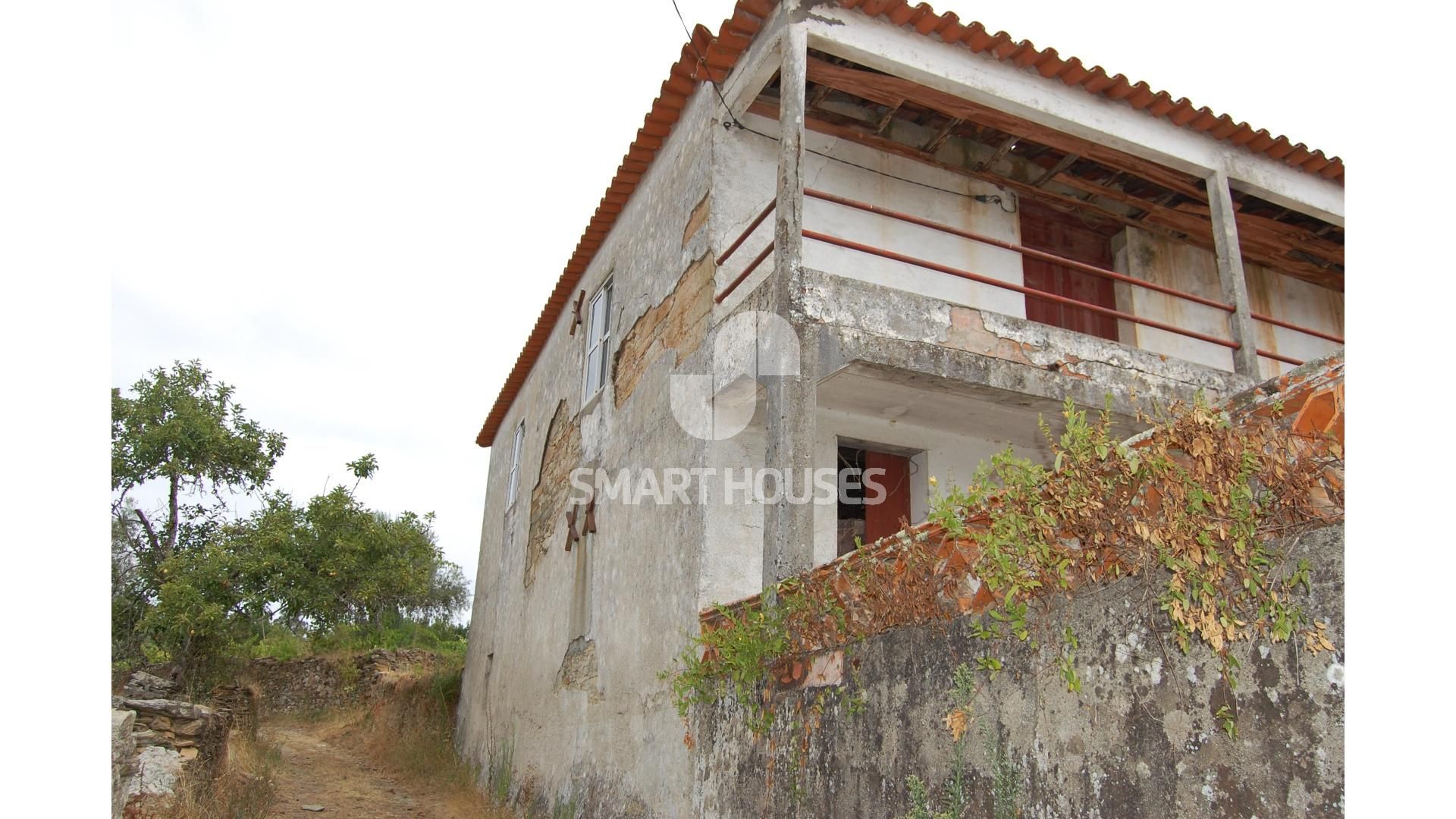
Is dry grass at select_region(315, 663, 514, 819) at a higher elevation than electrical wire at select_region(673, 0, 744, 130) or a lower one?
lower

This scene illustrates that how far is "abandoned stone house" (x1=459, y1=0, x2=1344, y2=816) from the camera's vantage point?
244 inches

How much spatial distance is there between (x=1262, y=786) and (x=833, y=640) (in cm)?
215

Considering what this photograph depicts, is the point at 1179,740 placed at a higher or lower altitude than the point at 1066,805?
higher

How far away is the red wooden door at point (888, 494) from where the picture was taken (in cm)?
784

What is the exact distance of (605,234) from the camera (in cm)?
1068

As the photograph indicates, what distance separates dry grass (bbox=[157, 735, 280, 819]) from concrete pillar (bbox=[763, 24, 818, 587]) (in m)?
5.08

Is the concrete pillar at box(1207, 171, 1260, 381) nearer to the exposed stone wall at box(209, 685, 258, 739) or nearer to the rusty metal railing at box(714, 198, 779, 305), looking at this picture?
the rusty metal railing at box(714, 198, 779, 305)

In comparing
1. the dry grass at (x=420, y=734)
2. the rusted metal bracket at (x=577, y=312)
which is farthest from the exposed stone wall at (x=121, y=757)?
the rusted metal bracket at (x=577, y=312)

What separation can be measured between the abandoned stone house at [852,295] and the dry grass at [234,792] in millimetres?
2547

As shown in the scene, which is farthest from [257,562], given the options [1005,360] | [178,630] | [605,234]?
[1005,360]

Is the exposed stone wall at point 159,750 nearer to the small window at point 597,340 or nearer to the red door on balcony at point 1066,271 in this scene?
the small window at point 597,340

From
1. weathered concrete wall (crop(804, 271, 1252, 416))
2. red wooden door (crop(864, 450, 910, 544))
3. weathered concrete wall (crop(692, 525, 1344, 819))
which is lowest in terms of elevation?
weathered concrete wall (crop(692, 525, 1344, 819))

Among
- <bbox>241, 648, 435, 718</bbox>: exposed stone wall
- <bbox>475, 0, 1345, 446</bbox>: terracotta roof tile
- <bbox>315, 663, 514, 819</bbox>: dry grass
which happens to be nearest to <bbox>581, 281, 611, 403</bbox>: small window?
<bbox>475, 0, 1345, 446</bbox>: terracotta roof tile

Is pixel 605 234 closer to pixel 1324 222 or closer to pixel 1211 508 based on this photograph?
pixel 1324 222
